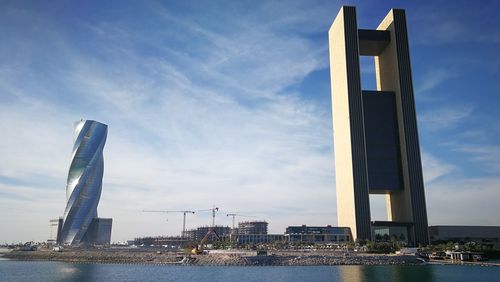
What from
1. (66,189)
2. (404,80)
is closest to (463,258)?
(404,80)

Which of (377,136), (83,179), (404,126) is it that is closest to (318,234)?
(377,136)

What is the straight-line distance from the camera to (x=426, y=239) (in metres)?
127

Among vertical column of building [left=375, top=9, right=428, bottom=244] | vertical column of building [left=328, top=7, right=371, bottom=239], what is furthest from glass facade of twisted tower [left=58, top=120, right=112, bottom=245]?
vertical column of building [left=375, top=9, right=428, bottom=244]

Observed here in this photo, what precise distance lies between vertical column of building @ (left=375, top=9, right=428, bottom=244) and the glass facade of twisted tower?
111468mm

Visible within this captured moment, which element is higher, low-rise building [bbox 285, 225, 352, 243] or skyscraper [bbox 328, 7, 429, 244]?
skyscraper [bbox 328, 7, 429, 244]

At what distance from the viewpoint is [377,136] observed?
458ft

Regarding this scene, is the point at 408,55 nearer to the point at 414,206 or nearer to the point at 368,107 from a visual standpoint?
the point at 368,107

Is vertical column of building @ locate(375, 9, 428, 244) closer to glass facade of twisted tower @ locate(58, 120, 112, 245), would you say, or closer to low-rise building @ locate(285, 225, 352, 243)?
low-rise building @ locate(285, 225, 352, 243)

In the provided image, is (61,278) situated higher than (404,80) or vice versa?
(404,80)

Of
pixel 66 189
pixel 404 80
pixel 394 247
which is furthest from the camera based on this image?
pixel 66 189

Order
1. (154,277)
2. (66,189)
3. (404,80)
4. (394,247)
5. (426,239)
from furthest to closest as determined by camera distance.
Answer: (66,189)
(404,80)
(426,239)
(394,247)
(154,277)

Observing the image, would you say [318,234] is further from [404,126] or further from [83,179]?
[83,179]

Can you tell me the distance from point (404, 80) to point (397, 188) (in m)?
34.5

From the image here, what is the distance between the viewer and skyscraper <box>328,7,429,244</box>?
128750 millimetres
